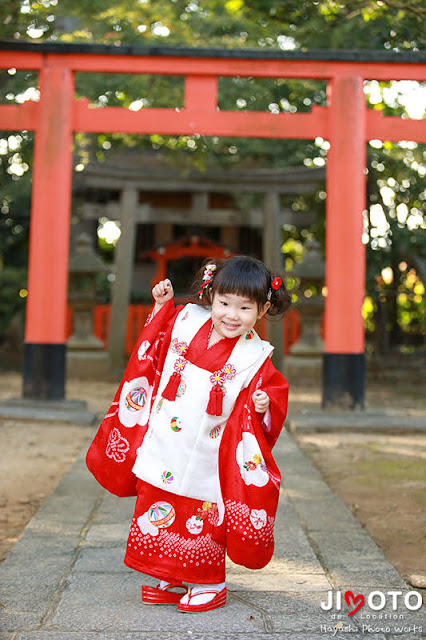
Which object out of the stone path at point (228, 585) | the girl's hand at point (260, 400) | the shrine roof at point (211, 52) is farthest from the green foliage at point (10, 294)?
the girl's hand at point (260, 400)

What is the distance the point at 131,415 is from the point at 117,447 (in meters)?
0.12

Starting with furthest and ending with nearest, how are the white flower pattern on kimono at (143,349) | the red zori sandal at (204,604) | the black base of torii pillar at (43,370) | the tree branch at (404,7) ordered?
1. the black base of torii pillar at (43,370)
2. the tree branch at (404,7)
3. the white flower pattern on kimono at (143,349)
4. the red zori sandal at (204,604)

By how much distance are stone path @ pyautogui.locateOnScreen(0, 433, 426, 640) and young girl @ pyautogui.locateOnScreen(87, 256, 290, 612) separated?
146mm

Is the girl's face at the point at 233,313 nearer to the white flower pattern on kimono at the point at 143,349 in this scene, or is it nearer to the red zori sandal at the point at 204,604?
the white flower pattern on kimono at the point at 143,349

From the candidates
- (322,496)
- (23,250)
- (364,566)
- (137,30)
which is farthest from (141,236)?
(364,566)

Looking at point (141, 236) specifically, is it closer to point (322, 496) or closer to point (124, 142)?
point (124, 142)

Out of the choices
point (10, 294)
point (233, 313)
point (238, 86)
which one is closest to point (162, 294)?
point (233, 313)

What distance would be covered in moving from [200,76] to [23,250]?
25.1 feet

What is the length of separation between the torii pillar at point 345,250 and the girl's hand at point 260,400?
4.50 m

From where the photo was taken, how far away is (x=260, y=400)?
2352mm

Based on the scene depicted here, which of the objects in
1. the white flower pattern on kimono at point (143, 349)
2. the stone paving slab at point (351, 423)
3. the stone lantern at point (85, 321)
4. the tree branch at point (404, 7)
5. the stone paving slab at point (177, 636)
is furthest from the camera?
the stone lantern at point (85, 321)

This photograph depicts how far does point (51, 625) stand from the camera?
2.18 meters

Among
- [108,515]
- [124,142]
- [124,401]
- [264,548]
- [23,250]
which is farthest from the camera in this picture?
[23,250]

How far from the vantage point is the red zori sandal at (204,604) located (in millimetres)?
2324
